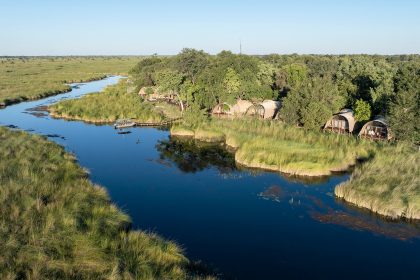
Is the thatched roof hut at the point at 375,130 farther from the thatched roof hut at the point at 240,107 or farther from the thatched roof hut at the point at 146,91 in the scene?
the thatched roof hut at the point at 146,91

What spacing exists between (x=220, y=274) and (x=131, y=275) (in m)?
4.88

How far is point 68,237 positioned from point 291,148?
2221 centimetres

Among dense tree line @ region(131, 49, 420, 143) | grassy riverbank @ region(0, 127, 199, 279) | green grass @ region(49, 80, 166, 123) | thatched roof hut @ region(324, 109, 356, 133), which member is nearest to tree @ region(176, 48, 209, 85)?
dense tree line @ region(131, 49, 420, 143)

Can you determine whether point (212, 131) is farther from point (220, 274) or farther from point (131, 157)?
point (220, 274)

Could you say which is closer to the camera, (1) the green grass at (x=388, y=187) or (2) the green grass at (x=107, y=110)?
(1) the green grass at (x=388, y=187)

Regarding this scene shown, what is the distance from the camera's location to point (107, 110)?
55.2 metres

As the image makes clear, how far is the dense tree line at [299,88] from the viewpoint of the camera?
1351 inches

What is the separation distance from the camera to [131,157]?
35.7 meters

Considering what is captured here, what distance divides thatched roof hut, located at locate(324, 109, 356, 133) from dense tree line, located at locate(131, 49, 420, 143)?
3.15 ft

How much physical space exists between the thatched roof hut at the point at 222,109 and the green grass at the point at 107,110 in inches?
289

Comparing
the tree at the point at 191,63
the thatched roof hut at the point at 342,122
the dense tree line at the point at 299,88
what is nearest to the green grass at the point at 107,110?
the dense tree line at the point at 299,88

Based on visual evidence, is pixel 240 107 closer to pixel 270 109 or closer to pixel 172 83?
pixel 270 109

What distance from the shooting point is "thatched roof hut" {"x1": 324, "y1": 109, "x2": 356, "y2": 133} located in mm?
41125

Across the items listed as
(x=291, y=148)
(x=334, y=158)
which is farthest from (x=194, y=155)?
(x=334, y=158)
